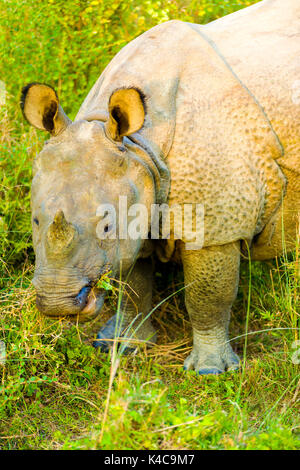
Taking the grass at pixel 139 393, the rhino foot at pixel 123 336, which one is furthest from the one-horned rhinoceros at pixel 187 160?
the rhino foot at pixel 123 336

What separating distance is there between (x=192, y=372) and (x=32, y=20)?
3.30 m

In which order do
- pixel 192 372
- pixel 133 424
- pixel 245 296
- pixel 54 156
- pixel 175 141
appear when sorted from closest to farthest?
pixel 133 424, pixel 54 156, pixel 175 141, pixel 192 372, pixel 245 296

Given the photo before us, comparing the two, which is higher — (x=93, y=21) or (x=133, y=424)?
(x=93, y=21)

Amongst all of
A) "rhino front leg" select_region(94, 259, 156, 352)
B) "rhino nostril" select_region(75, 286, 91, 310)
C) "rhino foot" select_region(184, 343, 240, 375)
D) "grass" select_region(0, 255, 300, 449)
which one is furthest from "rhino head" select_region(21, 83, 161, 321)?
"rhino foot" select_region(184, 343, 240, 375)

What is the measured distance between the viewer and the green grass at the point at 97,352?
3156 mm

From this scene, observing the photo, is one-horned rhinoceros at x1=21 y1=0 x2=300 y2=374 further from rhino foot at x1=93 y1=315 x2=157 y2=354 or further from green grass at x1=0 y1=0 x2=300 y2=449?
rhino foot at x1=93 y1=315 x2=157 y2=354

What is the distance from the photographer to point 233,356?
15.1ft

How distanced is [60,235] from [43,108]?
0.88 metres

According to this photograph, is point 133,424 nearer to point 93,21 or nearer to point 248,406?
point 248,406

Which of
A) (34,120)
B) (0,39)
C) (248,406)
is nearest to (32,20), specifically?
(0,39)

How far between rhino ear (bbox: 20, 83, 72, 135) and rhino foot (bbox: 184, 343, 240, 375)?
6.12 feet

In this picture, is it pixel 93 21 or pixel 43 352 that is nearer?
pixel 43 352

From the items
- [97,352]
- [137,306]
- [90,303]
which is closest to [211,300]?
[137,306]

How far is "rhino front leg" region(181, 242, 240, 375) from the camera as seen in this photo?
4168mm
